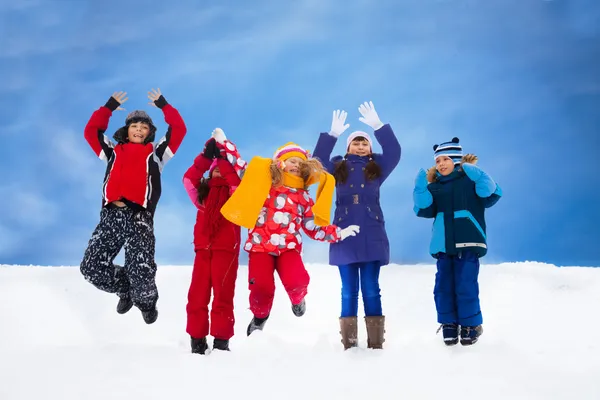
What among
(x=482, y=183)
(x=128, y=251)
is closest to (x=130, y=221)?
(x=128, y=251)

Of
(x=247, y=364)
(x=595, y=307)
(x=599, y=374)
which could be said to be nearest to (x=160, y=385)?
(x=247, y=364)

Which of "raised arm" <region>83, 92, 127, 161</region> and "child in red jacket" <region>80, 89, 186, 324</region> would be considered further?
"raised arm" <region>83, 92, 127, 161</region>

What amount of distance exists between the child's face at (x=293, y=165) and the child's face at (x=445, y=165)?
1507 millimetres

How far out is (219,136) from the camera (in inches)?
219

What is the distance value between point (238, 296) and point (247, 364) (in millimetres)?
4485

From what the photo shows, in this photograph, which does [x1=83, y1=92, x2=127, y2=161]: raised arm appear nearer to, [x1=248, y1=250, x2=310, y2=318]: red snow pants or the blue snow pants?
[x1=248, y1=250, x2=310, y2=318]: red snow pants

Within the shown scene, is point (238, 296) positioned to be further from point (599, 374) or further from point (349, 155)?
point (599, 374)

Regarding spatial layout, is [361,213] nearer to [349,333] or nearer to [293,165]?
[293,165]

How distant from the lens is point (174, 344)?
6074 mm

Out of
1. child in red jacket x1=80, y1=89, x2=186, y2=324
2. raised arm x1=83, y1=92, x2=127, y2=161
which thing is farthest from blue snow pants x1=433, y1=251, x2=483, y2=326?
raised arm x1=83, y1=92, x2=127, y2=161

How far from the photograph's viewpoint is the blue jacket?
5.75m

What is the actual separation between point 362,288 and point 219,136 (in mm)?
1970

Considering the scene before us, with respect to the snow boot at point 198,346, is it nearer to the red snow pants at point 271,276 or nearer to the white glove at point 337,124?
the red snow pants at point 271,276

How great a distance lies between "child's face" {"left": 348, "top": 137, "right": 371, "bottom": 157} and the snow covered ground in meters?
1.85
